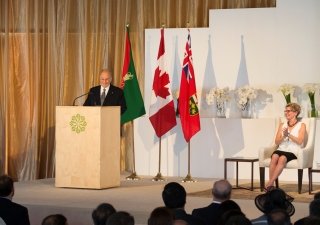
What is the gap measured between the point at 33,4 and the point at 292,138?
17.0 ft

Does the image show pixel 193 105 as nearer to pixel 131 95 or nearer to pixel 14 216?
pixel 131 95

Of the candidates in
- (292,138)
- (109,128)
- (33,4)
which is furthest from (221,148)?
(33,4)

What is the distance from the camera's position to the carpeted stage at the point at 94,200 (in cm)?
648

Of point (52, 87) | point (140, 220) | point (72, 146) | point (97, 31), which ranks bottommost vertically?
point (140, 220)

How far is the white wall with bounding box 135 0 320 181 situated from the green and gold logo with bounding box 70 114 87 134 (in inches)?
98.8

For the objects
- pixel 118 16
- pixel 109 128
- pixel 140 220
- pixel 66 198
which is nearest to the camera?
pixel 140 220

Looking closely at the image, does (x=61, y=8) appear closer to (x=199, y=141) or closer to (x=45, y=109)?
(x=45, y=109)

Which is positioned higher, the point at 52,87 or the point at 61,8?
the point at 61,8

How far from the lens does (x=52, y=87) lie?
11023 mm

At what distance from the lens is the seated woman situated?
8.12 meters

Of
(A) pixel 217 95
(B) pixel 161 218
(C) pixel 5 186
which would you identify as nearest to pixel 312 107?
(A) pixel 217 95

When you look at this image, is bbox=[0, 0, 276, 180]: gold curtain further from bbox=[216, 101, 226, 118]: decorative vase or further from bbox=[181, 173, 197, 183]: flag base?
bbox=[181, 173, 197, 183]: flag base

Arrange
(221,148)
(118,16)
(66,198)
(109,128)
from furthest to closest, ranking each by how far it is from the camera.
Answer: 1. (118,16)
2. (221,148)
3. (109,128)
4. (66,198)

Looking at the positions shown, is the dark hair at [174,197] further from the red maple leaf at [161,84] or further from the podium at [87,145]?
the red maple leaf at [161,84]
